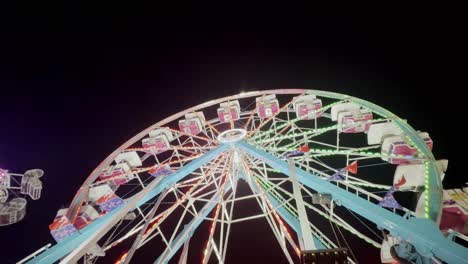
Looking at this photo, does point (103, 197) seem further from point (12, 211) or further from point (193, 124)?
point (193, 124)

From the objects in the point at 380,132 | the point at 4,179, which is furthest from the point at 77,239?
the point at 380,132

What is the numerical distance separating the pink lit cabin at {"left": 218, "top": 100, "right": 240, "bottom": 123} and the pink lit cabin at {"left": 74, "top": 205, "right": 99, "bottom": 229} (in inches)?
193

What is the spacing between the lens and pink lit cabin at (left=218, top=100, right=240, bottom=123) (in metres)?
10.9

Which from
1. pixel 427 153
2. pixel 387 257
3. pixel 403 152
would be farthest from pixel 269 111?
pixel 387 257

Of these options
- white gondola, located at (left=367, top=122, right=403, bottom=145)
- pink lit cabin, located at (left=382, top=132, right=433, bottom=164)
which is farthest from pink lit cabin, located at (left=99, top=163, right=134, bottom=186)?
pink lit cabin, located at (left=382, top=132, right=433, bottom=164)

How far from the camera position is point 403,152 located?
796cm

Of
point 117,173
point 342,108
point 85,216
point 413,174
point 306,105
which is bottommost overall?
point 85,216

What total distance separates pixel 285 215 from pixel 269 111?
352 cm

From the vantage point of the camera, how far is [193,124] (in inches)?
433

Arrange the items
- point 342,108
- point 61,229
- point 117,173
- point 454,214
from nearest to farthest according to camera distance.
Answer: point 454,214 < point 61,229 < point 117,173 < point 342,108

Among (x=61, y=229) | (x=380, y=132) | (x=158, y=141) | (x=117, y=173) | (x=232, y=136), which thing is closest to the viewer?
(x=61, y=229)

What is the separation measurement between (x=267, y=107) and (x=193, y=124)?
8.48ft

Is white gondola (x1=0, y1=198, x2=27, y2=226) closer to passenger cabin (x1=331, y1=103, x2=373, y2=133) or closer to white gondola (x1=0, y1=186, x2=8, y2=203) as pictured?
white gondola (x1=0, y1=186, x2=8, y2=203)

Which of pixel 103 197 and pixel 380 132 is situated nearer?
pixel 103 197
